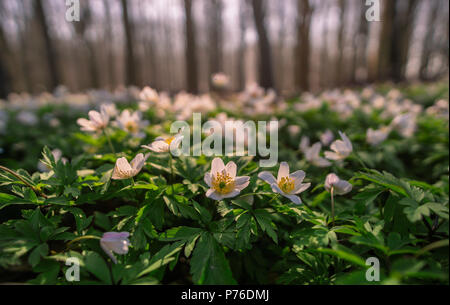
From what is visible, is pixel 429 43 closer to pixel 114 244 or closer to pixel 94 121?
pixel 94 121

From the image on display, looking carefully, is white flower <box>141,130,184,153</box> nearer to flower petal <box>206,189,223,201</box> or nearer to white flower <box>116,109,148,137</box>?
flower petal <box>206,189,223,201</box>

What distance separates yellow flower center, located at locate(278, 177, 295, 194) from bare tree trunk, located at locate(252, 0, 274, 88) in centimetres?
711

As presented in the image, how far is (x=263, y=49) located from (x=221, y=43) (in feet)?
66.6

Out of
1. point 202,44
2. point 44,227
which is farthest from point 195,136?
point 202,44

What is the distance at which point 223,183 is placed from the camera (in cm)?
151

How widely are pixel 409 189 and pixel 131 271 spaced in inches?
60.7

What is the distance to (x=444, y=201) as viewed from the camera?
1.66m

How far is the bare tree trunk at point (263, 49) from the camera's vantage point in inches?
312

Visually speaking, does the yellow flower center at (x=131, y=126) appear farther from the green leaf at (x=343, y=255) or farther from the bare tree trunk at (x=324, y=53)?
the bare tree trunk at (x=324, y=53)

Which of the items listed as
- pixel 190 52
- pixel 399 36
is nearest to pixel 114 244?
pixel 190 52

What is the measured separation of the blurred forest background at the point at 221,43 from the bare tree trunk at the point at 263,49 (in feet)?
0.10

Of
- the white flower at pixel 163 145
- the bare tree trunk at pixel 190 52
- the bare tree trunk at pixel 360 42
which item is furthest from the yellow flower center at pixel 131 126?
the bare tree trunk at pixel 360 42
